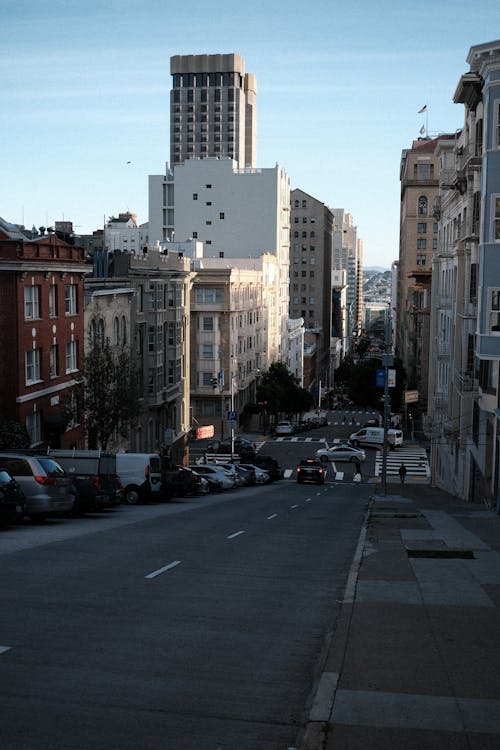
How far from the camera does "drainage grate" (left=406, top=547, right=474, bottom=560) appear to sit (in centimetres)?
1866

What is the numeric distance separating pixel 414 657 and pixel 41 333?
107ft

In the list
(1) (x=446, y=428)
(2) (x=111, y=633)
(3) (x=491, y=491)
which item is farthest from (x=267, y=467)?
(2) (x=111, y=633)

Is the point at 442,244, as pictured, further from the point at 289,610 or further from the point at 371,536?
the point at 289,610

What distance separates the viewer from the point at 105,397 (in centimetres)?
4412

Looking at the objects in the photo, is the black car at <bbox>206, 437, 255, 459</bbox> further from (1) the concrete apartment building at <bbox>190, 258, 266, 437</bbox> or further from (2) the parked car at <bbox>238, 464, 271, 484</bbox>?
(2) the parked car at <bbox>238, 464, 271, 484</bbox>

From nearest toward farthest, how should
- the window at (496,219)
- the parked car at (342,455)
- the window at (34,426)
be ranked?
the window at (496,219)
the window at (34,426)
the parked car at (342,455)

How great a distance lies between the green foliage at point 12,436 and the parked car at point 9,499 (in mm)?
13468

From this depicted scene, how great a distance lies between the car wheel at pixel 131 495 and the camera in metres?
33.5

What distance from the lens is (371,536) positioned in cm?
2200

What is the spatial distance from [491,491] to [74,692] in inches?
1183

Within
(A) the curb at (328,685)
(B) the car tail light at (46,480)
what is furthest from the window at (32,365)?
(A) the curb at (328,685)

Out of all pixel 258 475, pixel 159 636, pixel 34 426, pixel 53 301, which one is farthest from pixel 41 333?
pixel 159 636

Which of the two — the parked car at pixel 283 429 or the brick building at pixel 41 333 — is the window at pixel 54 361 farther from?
the parked car at pixel 283 429

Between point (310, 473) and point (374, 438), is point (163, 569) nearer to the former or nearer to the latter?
point (310, 473)
